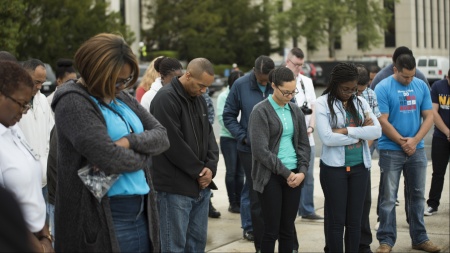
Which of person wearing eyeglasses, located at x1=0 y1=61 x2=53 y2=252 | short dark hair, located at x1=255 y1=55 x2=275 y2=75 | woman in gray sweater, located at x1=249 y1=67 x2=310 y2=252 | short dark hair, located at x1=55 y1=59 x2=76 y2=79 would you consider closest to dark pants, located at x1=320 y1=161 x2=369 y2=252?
woman in gray sweater, located at x1=249 y1=67 x2=310 y2=252

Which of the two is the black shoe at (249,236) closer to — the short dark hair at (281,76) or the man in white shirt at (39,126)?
the short dark hair at (281,76)

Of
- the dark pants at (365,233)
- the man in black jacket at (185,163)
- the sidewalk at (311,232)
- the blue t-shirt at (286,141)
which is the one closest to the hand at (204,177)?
the man in black jacket at (185,163)

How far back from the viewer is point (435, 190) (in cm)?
1065

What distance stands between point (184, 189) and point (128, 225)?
6.39ft

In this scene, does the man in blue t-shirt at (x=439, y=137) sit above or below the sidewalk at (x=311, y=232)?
above

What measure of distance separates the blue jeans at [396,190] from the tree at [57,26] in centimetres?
2853

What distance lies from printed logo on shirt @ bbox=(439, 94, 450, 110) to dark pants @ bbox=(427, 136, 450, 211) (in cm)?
44

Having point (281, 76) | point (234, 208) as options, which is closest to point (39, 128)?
point (281, 76)

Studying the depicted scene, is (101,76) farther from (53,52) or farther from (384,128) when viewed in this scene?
(53,52)

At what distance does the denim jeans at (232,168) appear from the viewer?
418 inches

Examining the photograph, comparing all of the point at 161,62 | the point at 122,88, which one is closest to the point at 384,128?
the point at 161,62

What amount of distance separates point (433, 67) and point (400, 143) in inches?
1725

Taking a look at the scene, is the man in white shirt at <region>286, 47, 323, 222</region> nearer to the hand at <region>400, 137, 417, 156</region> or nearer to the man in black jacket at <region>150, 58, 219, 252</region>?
the hand at <region>400, 137, 417, 156</region>

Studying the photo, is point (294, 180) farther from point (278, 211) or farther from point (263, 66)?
point (263, 66)
